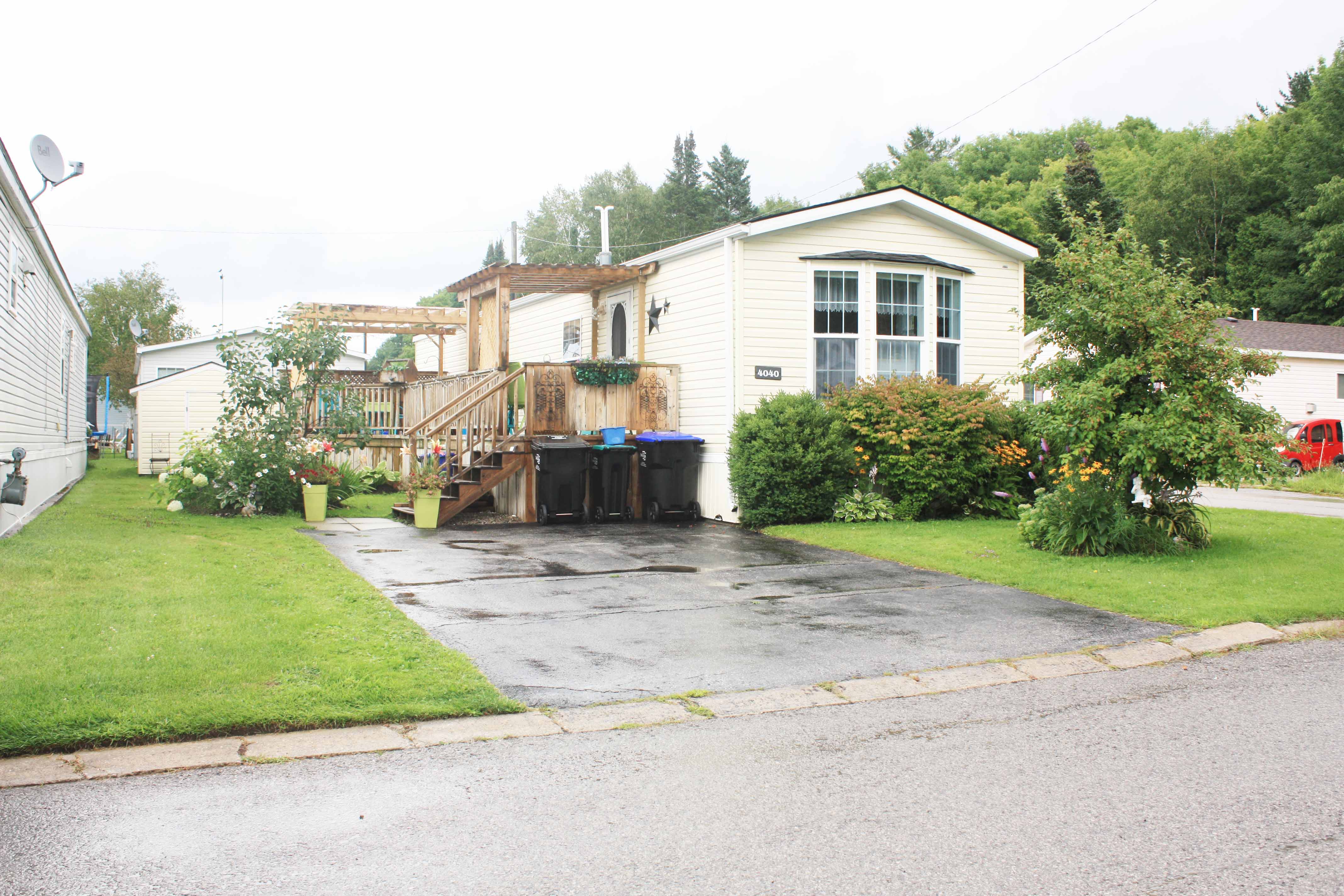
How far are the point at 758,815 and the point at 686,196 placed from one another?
A: 2368 inches

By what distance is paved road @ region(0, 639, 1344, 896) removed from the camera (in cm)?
321

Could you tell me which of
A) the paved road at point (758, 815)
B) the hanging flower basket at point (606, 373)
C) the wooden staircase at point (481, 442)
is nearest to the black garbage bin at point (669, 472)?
the hanging flower basket at point (606, 373)

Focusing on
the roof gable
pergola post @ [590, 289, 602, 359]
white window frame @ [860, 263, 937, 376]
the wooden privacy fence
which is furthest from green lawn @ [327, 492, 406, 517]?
white window frame @ [860, 263, 937, 376]

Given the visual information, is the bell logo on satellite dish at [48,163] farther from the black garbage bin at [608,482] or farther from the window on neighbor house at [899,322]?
the window on neighbor house at [899,322]

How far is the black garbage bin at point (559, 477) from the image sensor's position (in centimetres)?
1397

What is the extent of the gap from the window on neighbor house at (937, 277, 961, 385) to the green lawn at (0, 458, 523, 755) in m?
9.80

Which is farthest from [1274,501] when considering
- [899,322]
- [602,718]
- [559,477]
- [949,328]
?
[602,718]

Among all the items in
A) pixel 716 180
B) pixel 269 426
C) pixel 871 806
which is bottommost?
pixel 871 806

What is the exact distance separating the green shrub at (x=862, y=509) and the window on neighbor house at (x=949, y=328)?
113 inches

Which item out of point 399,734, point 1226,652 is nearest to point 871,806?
point 399,734

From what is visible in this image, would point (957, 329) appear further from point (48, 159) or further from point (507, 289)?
point (48, 159)

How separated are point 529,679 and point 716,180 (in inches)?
2423

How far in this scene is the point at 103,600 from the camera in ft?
22.4

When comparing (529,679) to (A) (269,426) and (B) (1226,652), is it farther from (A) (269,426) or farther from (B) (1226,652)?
(A) (269,426)
